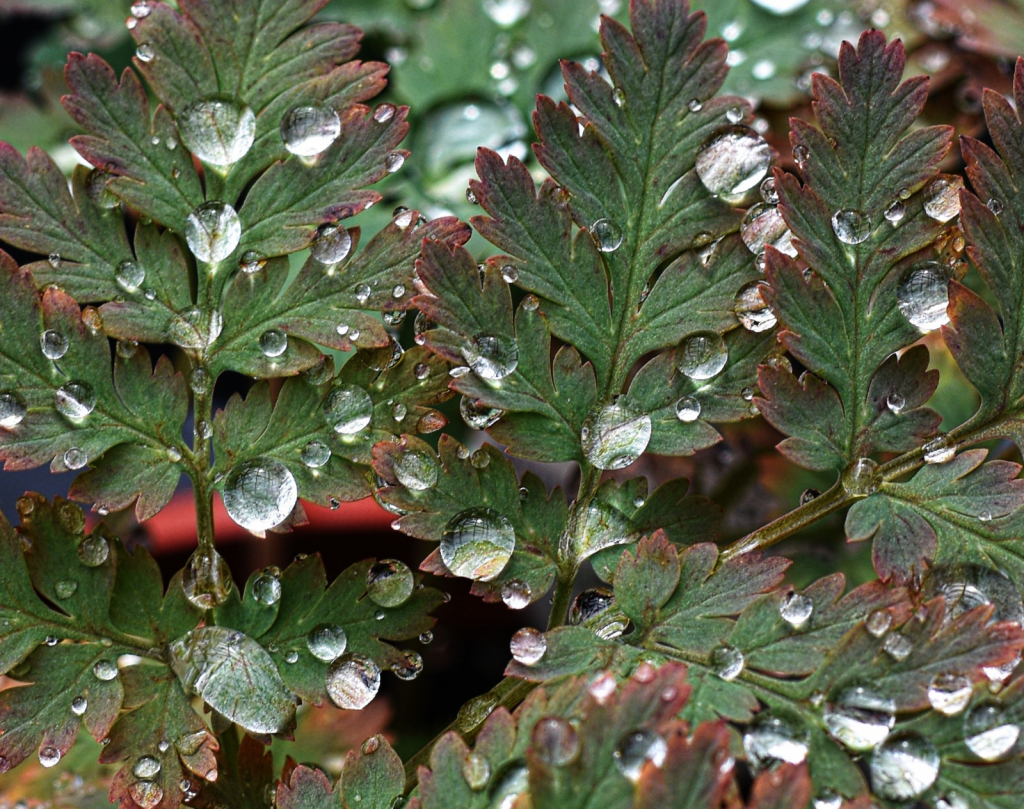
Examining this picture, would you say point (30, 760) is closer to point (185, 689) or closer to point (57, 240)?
point (185, 689)

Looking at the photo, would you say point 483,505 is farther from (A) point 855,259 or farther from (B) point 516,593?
(A) point 855,259

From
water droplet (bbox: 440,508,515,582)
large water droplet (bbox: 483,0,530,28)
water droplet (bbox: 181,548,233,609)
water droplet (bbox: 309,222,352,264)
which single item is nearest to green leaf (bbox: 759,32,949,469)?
water droplet (bbox: 440,508,515,582)

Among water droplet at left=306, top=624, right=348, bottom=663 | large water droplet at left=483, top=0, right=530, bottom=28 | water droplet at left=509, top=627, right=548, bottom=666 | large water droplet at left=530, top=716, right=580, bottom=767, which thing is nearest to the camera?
large water droplet at left=530, top=716, right=580, bottom=767

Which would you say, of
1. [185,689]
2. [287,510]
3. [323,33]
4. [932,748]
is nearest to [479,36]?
[323,33]

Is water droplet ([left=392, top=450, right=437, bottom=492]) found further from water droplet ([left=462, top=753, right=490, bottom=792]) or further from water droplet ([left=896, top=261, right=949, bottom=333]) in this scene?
water droplet ([left=896, top=261, right=949, bottom=333])

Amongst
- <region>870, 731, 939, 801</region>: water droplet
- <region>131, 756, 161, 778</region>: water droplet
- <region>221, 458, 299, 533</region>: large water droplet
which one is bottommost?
<region>131, 756, 161, 778</region>: water droplet

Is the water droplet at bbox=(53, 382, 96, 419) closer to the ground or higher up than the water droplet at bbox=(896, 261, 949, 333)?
closer to the ground

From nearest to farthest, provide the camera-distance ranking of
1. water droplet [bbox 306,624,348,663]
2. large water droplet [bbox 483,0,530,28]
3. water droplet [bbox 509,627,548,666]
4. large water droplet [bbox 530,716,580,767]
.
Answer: large water droplet [bbox 530,716,580,767]
water droplet [bbox 509,627,548,666]
water droplet [bbox 306,624,348,663]
large water droplet [bbox 483,0,530,28]
